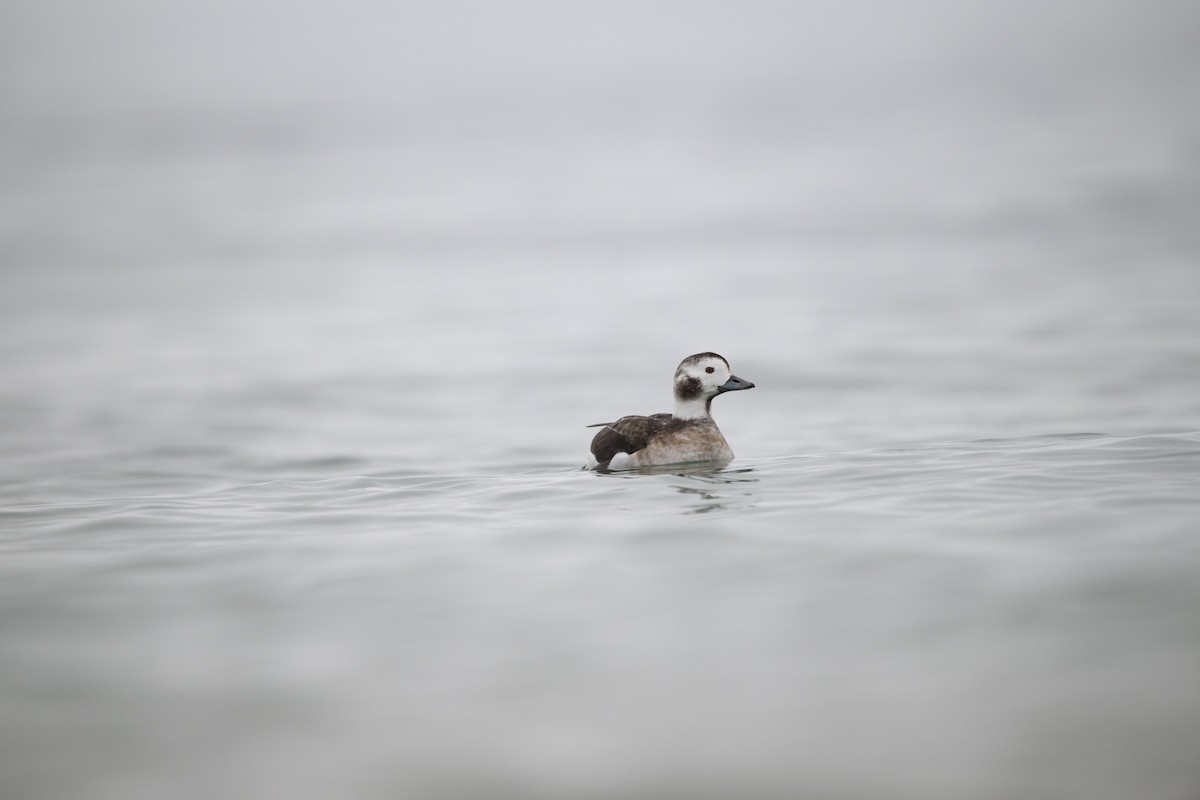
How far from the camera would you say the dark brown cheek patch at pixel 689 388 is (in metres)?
12.9

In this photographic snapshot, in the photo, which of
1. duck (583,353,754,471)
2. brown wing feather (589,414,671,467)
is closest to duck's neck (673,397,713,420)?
duck (583,353,754,471)

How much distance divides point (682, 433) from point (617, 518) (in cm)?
295

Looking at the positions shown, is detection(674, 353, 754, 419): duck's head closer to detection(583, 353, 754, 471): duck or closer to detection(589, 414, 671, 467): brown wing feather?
detection(583, 353, 754, 471): duck

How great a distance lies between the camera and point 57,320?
32.1 metres

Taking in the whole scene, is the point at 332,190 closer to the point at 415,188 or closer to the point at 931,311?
the point at 415,188

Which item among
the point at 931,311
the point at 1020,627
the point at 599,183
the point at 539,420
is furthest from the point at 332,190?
the point at 1020,627

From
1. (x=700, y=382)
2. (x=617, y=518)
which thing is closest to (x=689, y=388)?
(x=700, y=382)

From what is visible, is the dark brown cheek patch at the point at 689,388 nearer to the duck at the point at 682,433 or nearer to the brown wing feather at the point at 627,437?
the duck at the point at 682,433

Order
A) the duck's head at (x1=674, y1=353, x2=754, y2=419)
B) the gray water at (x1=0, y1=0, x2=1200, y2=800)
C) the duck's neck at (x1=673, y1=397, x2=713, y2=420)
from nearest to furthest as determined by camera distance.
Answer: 1. the gray water at (x1=0, y1=0, x2=1200, y2=800)
2. the duck's head at (x1=674, y1=353, x2=754, y2=419)
3. the duck's neck at (x1=673, y1=397, x2=713, y2=420)

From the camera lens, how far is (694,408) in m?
13.0

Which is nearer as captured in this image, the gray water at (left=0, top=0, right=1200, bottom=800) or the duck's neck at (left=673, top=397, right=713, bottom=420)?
the gray water at (left=0, top=0, right=1200, bottom=800)

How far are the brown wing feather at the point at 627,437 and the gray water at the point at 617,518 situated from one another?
42 centimetres

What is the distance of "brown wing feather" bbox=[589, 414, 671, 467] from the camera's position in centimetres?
1273

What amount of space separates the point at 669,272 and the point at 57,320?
61.3ft
